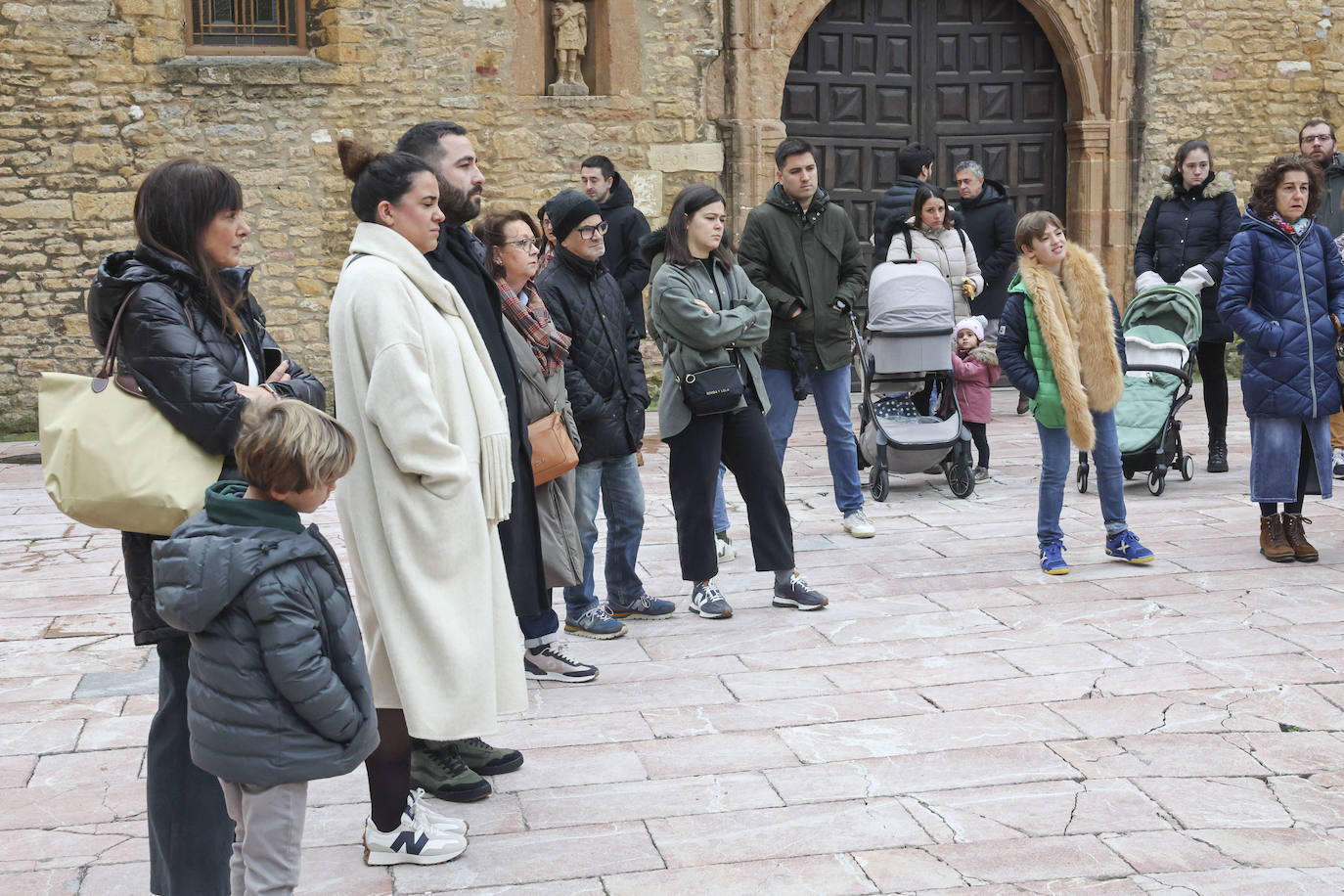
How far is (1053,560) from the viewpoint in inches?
268

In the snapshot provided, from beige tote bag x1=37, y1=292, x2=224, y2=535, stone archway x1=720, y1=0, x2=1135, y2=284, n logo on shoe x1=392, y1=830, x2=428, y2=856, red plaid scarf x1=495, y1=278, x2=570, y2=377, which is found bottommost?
n logo on shoe x1=392, y1=830, x2=428, y2=856

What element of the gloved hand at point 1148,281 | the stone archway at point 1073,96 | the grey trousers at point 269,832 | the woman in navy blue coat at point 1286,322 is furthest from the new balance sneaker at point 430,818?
the stone archway at point 1073,96

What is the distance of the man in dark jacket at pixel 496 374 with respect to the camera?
4.18 meters

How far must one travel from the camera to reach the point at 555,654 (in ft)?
17.6

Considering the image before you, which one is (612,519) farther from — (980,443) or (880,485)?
(980,443)

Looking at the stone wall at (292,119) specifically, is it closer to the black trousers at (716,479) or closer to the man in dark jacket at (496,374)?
the black trousers at (716,479)

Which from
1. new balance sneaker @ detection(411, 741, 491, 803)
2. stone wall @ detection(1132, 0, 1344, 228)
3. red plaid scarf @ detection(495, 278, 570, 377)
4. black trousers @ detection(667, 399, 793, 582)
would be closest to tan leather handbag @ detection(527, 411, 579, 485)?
red plaid scarf @ detection(495, 278, 570, 377)

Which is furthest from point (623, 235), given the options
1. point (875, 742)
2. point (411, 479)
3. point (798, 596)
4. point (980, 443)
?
point (411, 479)

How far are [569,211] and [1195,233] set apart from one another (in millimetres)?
5423

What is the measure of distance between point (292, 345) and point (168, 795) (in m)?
9.76

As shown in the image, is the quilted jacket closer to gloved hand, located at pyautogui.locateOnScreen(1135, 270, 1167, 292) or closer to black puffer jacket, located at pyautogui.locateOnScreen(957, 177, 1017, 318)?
gloved hand, located at pyautogui.locateOnScreen(1135, 270, 1167, 292)

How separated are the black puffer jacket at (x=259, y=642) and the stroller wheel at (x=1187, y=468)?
705cm

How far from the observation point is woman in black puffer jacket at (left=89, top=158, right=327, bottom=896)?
3.24 m

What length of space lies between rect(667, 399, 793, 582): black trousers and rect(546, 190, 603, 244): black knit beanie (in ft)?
3.19
